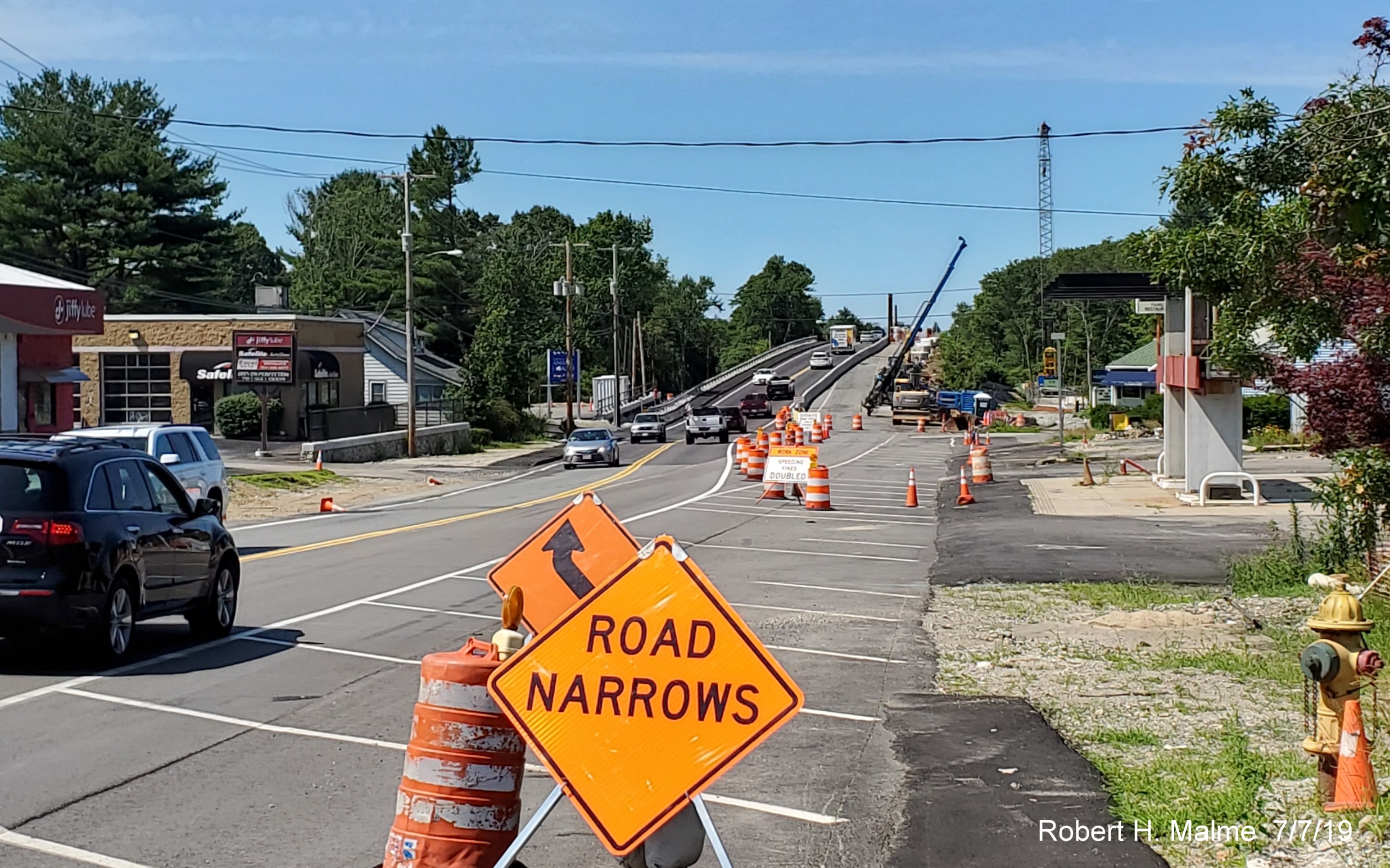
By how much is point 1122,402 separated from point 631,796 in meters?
84.7

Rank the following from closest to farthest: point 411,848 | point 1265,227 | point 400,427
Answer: point 411,848
point 1265,227
point 400,427

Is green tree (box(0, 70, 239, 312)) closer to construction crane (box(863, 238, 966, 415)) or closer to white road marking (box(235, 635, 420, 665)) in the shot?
construction crane (box(863, 238, 966, 415))

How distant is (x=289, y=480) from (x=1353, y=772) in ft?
115

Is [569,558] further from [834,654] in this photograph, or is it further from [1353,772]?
[834,654]

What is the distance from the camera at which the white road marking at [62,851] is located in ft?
20.9

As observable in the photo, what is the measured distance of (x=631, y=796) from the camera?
203 inches

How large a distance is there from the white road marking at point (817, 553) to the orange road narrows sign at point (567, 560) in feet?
42.0

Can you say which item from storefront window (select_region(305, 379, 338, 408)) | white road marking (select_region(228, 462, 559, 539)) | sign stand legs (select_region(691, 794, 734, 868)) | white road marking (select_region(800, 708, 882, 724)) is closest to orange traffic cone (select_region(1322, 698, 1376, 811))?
sign stand legs (select_region(691, 794, 734, 868))

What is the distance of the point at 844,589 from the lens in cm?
1694

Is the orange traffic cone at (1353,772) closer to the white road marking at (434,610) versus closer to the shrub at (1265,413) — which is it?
the white road marking at (434,610)

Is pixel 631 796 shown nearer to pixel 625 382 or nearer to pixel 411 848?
pixel 411 848

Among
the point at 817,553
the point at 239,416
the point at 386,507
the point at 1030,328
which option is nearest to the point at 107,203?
the point at 239,416

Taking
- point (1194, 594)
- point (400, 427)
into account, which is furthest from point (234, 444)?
point (1194, 594)

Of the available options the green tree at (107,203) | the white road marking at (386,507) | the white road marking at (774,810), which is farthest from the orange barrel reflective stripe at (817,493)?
the green tree at (107,203)
